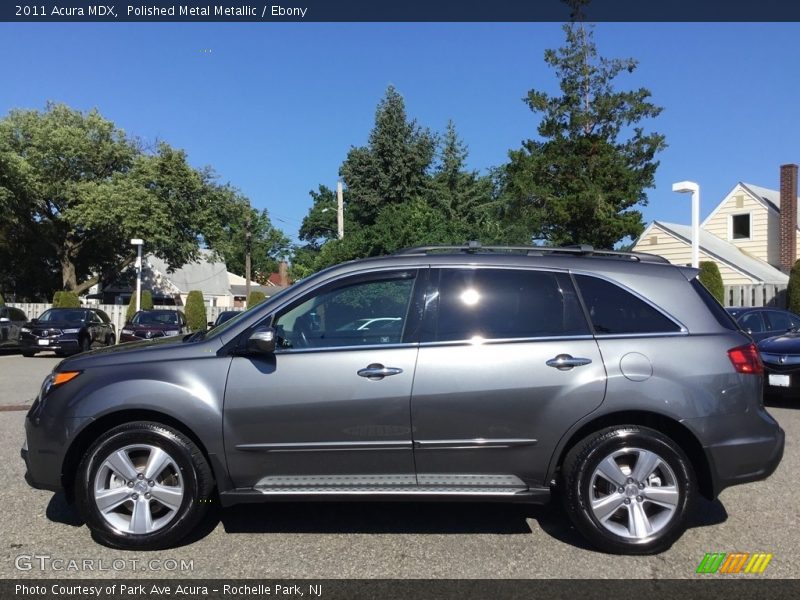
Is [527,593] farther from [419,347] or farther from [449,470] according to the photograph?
[419,347]

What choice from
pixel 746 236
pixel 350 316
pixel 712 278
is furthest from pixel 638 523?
pixel 746 236

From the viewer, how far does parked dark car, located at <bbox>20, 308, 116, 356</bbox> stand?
66.6 feet

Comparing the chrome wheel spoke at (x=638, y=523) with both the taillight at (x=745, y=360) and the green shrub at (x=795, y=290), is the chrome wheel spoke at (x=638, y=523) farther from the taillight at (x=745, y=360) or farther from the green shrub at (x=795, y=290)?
the green shrub at (x=795, y=290)

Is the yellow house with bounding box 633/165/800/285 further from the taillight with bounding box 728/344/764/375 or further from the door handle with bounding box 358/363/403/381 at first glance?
the door handle with bounding box 358/363/403/381

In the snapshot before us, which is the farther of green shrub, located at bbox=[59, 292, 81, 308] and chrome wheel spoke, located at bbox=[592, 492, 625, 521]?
green shrub, located at bbox=[59, 292, 81, 308]

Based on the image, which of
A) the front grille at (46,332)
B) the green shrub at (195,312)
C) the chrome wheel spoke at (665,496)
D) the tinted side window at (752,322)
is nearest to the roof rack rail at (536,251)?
the chrome wheel spoke at (665,496)

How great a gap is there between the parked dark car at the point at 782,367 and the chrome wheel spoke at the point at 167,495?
8.72m

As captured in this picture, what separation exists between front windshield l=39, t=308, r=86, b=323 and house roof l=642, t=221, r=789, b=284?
850 inches

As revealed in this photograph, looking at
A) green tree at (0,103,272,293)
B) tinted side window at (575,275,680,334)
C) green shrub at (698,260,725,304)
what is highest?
green tree at (0,103,272,293)

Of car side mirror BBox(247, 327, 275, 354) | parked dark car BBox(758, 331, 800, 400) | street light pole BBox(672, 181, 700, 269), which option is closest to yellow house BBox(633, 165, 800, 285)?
street light pole BBox(672, 181, 700, 269)

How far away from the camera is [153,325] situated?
21.6 m

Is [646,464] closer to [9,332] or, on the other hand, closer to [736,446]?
[736,446]

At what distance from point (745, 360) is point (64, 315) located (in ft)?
68.9

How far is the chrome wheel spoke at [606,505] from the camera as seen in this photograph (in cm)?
438
